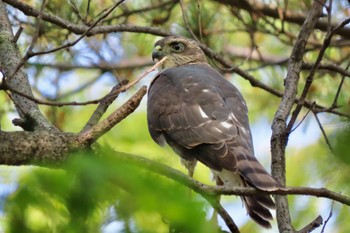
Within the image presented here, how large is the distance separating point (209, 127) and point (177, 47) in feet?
7.00

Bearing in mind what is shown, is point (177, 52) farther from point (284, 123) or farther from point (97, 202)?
point (97, 202)

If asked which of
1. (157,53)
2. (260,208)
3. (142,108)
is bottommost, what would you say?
(260,208)

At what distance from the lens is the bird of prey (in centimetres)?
415

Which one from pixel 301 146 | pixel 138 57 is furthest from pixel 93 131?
pixel 301 146

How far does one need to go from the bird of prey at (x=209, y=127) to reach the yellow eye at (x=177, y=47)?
0.64 m

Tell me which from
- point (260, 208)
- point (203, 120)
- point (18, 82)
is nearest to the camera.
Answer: point (260, 208)

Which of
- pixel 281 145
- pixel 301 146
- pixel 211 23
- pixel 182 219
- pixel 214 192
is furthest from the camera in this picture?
pixel 301 146

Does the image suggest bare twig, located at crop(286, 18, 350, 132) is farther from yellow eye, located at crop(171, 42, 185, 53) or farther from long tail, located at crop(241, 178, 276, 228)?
yellow eye, located at crop(171, 42, 185, 53)

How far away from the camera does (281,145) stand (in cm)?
436

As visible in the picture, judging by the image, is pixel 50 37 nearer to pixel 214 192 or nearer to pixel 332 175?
pixel 332 175

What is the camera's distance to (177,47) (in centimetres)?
688

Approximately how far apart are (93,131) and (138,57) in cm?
515

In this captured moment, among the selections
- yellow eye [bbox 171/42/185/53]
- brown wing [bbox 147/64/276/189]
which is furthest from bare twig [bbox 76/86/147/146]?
yellow eye [bbox 171/42/185/53]

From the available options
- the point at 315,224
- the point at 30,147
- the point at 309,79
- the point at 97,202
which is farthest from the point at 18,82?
the point at 97,202
